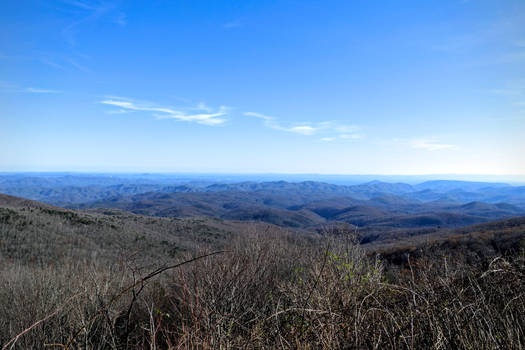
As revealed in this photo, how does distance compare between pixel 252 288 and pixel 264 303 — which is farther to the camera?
pixel 252 288

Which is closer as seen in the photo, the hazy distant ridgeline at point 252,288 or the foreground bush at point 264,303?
the hazy distant ridgeline at point 252,288

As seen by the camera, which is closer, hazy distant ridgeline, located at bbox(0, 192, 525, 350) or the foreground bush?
hazy distant ridgeline, located at bbox(0, 192, 525, 350)

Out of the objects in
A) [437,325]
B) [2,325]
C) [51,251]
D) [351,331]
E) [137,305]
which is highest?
[437,325]

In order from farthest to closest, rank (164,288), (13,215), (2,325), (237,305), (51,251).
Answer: (13,215), (51,251), (164,288), (237,305), (2,325)

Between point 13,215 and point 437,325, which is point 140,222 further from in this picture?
point 437,325

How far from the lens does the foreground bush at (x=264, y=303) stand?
2752mm

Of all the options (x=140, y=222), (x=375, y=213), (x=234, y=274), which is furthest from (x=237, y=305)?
(x=375, y=213)

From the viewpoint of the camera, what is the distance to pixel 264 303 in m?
7.43

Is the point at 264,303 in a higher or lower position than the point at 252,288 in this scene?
lower

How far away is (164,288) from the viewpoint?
945 cm

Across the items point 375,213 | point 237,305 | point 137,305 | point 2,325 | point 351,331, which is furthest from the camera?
point 375,213

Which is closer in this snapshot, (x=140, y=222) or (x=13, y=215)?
(x=13, y=215)

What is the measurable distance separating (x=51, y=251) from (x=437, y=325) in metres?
26.7

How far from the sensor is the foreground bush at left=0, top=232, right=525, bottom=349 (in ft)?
9.03
